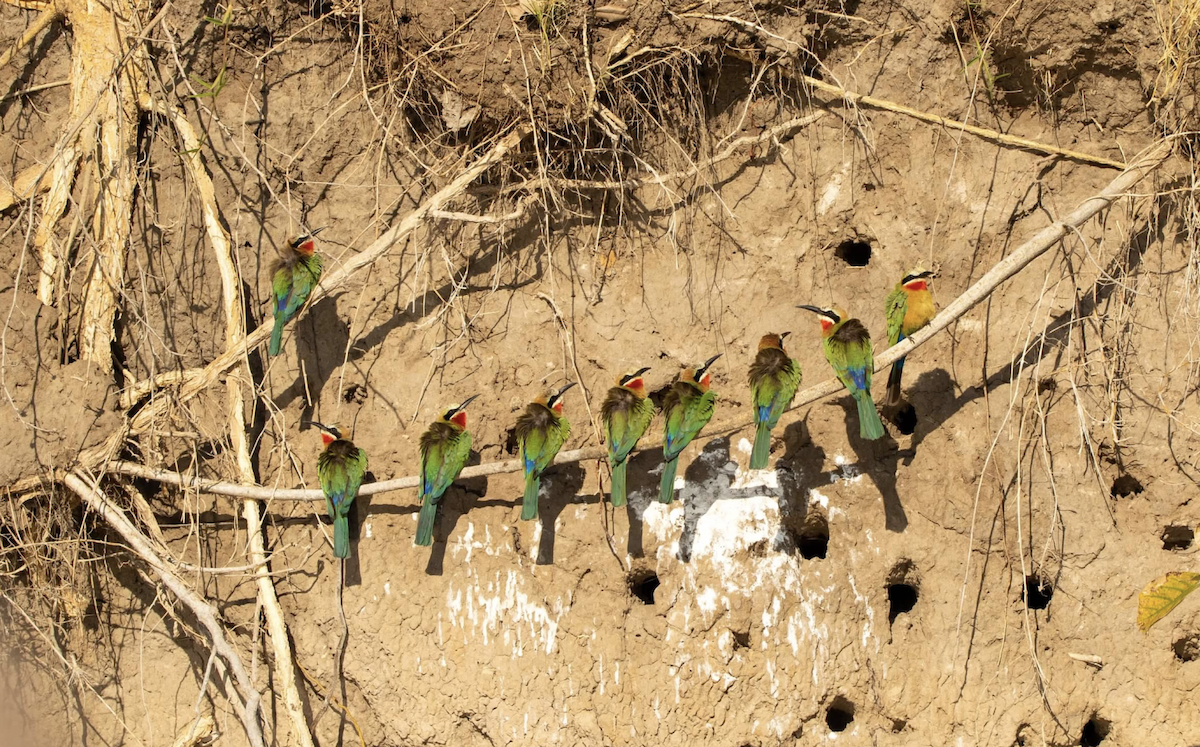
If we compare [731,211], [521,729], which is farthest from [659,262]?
[521,729]

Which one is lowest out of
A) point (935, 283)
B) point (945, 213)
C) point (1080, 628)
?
point (1080, 628)

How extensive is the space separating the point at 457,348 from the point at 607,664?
4.69 ft

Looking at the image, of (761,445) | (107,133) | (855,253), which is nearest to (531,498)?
(761,445)

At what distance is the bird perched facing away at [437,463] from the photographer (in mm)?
4434

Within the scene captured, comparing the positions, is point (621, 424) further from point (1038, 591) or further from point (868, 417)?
point (1038, 591)

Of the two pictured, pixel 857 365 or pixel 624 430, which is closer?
pixel 857 365

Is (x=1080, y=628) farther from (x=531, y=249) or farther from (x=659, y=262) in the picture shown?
(x=531, y=249)

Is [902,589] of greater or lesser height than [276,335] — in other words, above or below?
below

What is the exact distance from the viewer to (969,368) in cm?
455

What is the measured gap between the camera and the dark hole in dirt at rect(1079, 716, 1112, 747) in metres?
4.33

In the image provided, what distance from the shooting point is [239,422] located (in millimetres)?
4750

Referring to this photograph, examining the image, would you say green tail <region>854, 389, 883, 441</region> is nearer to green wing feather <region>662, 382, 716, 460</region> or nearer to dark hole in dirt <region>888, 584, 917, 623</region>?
green wing feather <region>662, 382, 716, 460</region>

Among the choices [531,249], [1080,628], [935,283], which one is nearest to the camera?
[1080,628]

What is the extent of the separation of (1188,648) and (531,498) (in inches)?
98.1
